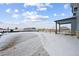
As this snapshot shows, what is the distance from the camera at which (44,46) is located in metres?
1.96

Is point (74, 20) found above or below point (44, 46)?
above

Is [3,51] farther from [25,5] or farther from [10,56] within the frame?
[25,5]

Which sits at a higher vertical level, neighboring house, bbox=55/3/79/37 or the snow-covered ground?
neighboring house, bbox=55/3/79/37

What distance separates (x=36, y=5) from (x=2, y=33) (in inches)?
23.3

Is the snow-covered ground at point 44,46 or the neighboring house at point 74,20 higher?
the neighboring house at point 74,20

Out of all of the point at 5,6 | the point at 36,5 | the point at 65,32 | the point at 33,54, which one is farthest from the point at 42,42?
the point at 5,6

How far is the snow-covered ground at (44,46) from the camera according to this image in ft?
6.24

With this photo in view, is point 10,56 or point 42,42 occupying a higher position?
point 42,42

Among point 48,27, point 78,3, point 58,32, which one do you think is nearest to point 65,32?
point 58,32

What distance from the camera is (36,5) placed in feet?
6.37

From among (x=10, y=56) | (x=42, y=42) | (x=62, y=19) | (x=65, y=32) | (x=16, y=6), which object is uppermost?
(x=16, y=6)

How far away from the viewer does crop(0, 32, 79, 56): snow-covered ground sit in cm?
190

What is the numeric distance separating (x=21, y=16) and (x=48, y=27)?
0.40 meters

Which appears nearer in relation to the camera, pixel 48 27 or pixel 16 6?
pixel 16 6
